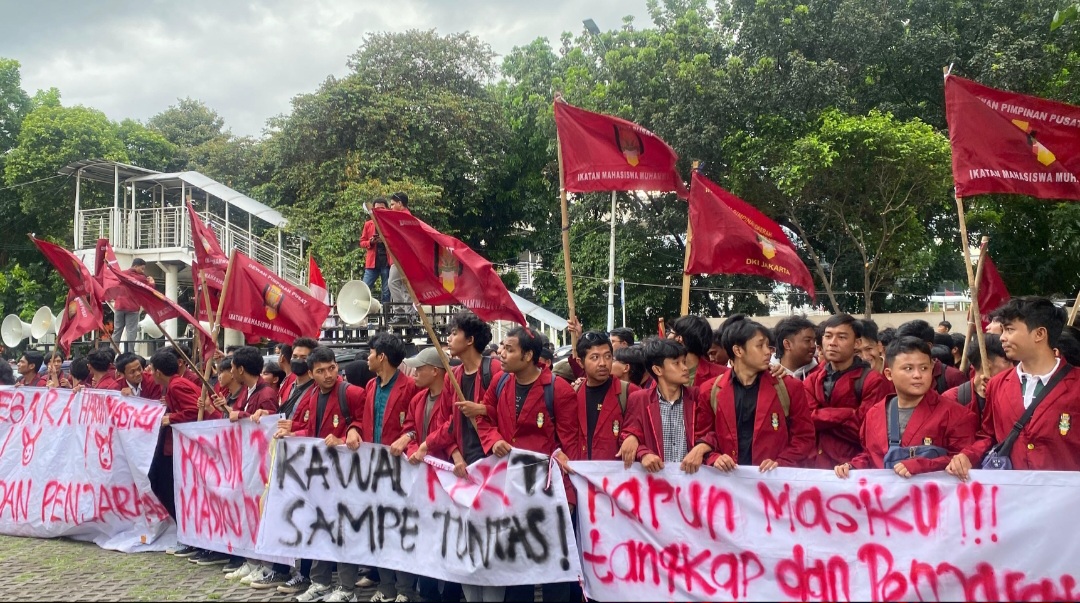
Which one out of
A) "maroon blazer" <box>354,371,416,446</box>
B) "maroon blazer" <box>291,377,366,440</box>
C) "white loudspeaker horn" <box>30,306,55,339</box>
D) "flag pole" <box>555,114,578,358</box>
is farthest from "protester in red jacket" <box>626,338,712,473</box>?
"white loudspeaker horn" <box>30,306,55,339</box>

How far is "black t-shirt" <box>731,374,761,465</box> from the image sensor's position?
4.66m

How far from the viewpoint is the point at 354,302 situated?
12125 millimetres

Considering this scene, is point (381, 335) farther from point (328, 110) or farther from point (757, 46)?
point (328, 110)

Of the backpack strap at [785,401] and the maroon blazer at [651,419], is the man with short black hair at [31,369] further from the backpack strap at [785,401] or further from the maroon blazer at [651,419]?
the backpack strap at [785,401]

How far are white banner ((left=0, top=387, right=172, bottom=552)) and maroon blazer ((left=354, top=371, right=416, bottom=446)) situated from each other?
2.36 m

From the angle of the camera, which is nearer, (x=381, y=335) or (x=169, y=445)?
(x=381, y=335)

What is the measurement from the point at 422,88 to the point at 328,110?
110 inches

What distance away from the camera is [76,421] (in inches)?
315

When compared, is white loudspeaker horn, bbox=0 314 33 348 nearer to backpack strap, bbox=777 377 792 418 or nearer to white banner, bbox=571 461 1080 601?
Result: white banner, bbox=571 461 1080 601

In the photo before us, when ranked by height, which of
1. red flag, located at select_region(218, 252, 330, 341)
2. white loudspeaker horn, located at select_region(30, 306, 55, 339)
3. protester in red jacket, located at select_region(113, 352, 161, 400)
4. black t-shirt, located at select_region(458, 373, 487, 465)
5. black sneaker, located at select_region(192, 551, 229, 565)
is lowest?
black sneaker, located at select_region(192, 551, 229, 565)

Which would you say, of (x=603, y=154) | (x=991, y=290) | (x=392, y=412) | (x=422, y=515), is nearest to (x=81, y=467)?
(x=392, y=412)

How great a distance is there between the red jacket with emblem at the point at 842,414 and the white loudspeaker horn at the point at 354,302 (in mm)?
7812


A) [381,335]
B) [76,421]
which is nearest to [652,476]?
[381,335]

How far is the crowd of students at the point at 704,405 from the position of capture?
4.25m
